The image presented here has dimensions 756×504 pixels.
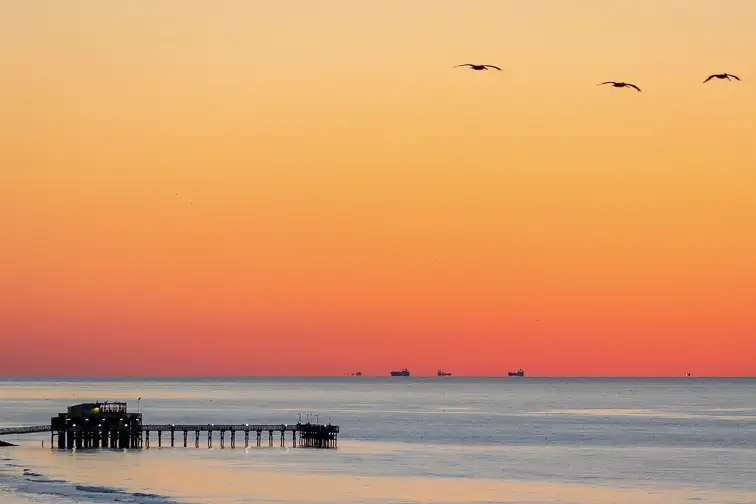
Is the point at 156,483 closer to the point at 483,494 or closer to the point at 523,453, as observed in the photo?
the point at 483,494

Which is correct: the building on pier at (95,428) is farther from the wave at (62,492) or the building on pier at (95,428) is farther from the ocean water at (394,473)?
the wave at (62,492)

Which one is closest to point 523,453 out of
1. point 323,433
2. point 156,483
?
point 323,433

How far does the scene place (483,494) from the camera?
10725 centimetres

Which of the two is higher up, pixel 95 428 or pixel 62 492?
pixel 95 428

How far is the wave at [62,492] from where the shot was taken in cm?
9706

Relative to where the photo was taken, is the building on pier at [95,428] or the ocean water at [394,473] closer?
the ocean water at [394,473]

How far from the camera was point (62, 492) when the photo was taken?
101 meters

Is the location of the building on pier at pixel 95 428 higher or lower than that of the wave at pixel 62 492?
higher

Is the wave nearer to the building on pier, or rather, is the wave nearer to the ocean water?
the ocean water

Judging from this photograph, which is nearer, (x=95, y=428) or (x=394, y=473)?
(x=394, y=473)

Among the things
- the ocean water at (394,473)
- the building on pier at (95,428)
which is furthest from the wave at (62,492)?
the building on pier at (95,428)

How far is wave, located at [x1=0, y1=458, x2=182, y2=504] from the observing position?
97.1 m

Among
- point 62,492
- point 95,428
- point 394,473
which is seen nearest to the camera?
point 62,492

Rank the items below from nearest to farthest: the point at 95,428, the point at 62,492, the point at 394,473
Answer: the point at 62,492 → the point at 394,473 → the point at 95,428
